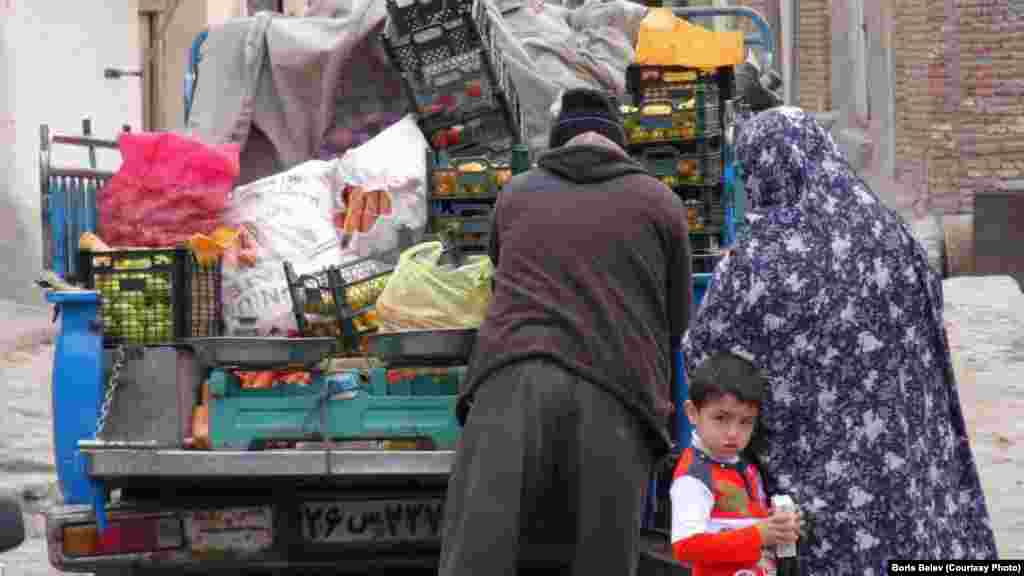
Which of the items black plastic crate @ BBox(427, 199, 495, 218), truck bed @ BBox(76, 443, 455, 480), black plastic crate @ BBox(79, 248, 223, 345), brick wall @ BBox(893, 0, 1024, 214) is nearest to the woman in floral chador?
truck bed @ BBox(76, 443, 455, 480)

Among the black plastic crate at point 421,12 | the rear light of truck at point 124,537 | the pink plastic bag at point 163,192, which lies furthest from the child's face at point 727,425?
the black plastic crate at point 421,12

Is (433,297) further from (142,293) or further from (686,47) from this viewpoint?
(686,47)

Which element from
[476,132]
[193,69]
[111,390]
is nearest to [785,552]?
[111,390]

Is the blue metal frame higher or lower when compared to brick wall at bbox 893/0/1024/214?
lower

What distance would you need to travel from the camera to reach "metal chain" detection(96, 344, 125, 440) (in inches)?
241

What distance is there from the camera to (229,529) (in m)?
6.21

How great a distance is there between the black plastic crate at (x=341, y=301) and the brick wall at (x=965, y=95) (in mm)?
13054

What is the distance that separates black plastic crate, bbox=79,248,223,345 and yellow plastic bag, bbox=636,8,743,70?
7.08ft

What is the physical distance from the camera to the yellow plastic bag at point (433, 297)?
246 inches

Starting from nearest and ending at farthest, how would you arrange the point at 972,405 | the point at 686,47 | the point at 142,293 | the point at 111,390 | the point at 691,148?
the point at 111,390 → the point at 142,293 → the point at 691,148 → the point at 686,47 → the point at 972,405

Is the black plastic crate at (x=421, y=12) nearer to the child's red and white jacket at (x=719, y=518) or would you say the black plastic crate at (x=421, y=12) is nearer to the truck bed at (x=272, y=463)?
the truck bed at (x=272, y=463)

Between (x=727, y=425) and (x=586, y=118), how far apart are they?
172 centimetres

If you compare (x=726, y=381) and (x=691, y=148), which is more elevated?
(x=691, y=148)

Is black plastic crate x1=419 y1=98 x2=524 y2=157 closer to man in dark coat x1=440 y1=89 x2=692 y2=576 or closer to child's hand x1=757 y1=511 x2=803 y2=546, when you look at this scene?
man in dark coat x1=440 y1=89 x2=692 y2=576
